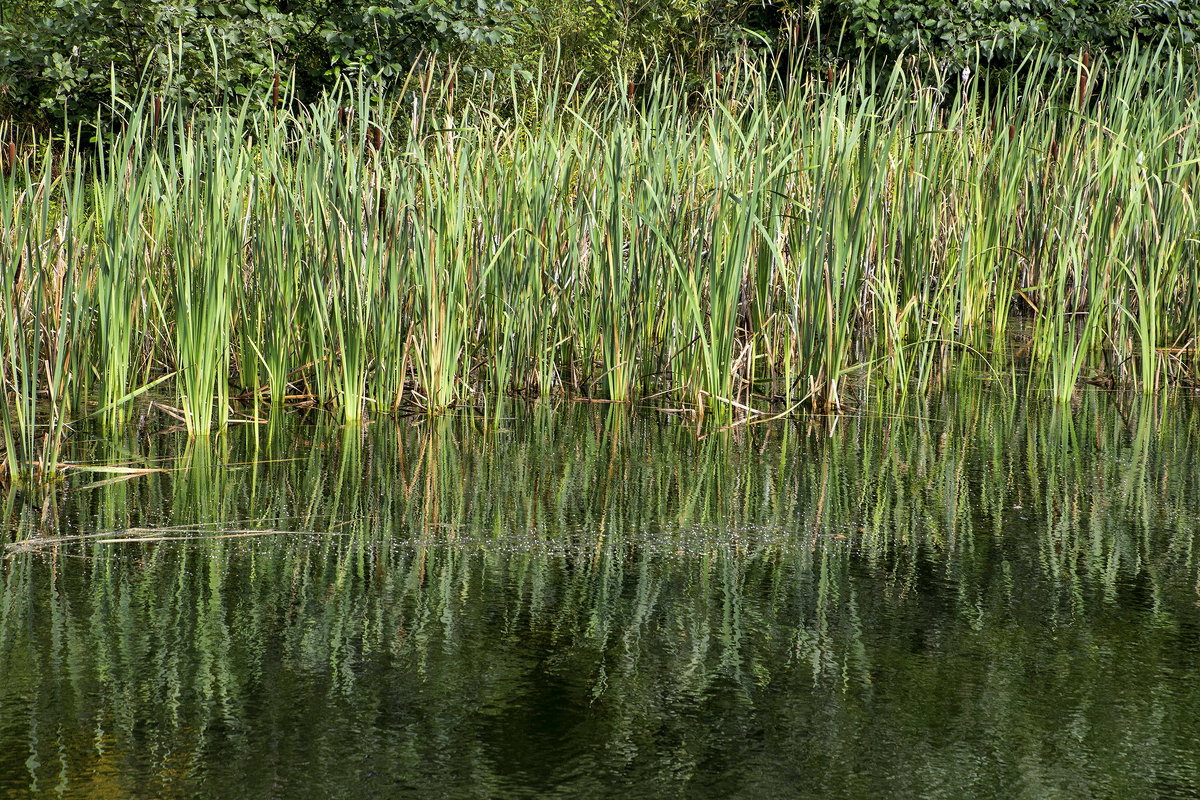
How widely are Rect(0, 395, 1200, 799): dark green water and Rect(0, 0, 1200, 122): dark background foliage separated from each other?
11.8 feet

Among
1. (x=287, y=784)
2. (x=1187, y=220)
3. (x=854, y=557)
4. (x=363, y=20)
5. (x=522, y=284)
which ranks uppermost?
(x=363, y=20)

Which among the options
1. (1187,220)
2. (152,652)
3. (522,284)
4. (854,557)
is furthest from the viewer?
(1187,220)

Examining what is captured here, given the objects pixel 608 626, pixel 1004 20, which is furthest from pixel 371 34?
pixel 608 626

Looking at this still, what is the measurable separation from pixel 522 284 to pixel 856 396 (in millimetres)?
1013

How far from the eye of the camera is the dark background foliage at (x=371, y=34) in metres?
7.31

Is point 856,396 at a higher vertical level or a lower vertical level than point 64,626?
higher

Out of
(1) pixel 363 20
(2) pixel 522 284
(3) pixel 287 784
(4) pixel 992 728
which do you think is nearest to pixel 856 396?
(2) pixel 522 284

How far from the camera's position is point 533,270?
3.54m

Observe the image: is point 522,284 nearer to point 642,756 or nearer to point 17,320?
point 17,320

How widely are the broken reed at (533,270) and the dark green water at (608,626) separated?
0.48 metres

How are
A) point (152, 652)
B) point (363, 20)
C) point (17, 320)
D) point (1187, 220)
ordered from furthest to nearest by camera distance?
point (363, 20) → point (1187, 220) → point (17, 320) → point (152, 652)

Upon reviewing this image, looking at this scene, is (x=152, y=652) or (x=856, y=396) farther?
(x=856, y=396)

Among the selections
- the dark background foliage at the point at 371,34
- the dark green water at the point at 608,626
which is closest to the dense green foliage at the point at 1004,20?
the dark background foliage at the point at 371,34

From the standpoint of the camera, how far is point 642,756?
1431 millimetres
